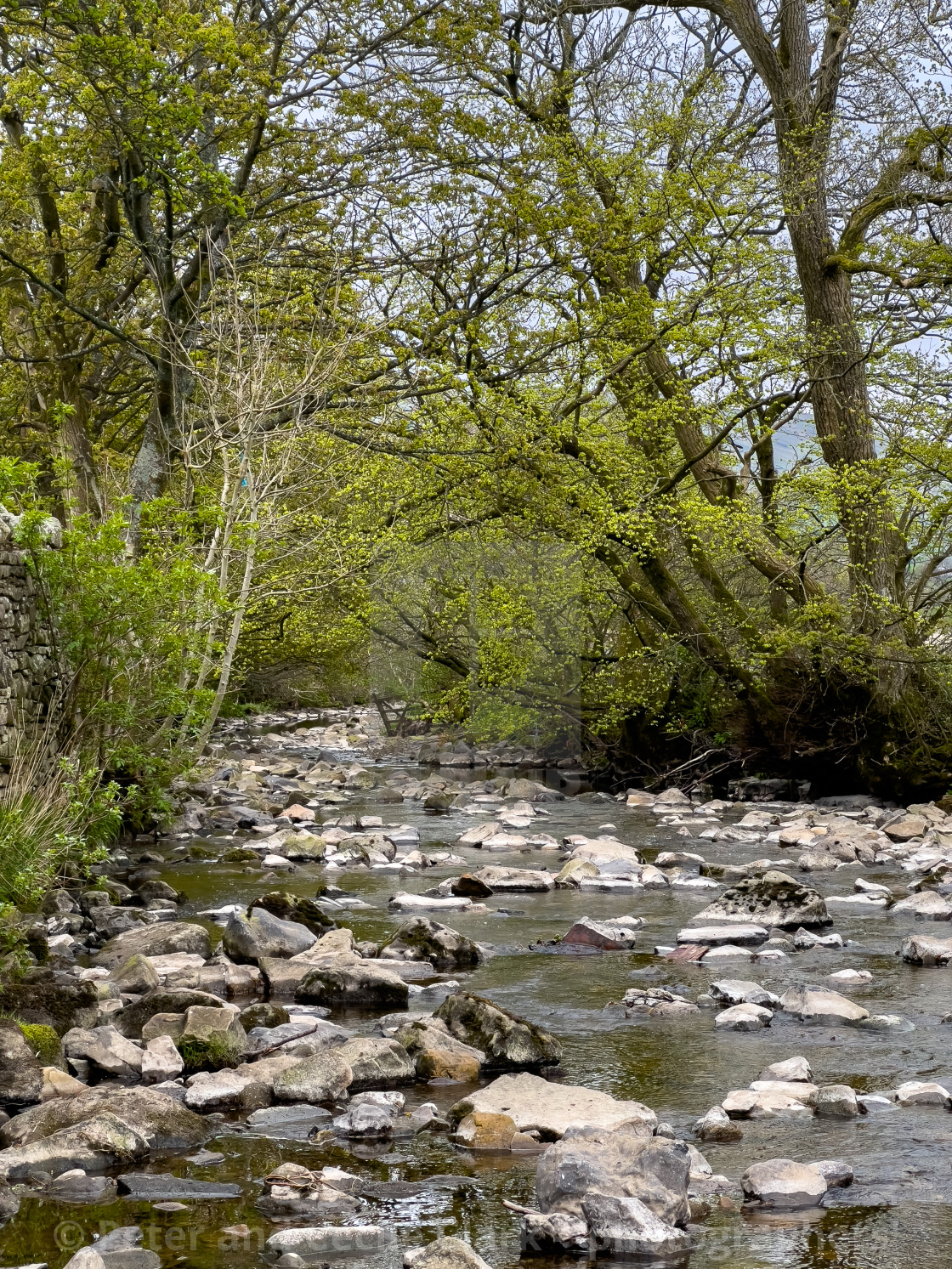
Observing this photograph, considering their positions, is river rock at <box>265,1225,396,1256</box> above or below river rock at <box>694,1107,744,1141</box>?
below

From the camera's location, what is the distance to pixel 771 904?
25.4ft

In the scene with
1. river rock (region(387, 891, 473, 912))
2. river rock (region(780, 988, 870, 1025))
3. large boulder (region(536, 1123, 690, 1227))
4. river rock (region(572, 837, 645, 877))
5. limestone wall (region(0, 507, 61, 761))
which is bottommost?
river rock (region(387, 891, 473, 912))

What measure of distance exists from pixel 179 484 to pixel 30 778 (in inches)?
357

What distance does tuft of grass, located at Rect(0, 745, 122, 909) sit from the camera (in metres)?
5.87

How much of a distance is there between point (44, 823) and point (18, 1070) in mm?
2430

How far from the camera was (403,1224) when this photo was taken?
11.2 feet

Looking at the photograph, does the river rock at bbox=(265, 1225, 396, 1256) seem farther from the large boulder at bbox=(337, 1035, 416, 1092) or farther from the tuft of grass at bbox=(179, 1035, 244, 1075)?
the tuft of grass at bbox=(179, 1035, 244, 1075)

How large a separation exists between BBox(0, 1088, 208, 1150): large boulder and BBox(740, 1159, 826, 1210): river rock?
1.80m

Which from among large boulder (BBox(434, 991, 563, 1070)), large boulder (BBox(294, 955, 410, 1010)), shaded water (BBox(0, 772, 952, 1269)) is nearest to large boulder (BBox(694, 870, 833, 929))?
shaded water (BBox(0, 772, 952, 1269))

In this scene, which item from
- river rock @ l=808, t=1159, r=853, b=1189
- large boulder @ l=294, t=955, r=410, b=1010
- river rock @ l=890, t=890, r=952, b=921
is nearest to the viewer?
river rock @ l=808, t=1159, r=853, b=1189

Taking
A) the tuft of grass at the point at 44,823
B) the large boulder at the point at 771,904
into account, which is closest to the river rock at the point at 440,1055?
the tuft of grass at the point at 44,823

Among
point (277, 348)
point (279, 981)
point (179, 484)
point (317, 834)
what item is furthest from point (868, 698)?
point (279, 981)

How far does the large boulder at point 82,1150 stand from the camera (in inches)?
148

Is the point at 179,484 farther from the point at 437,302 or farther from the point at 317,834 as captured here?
the point at 317,834
